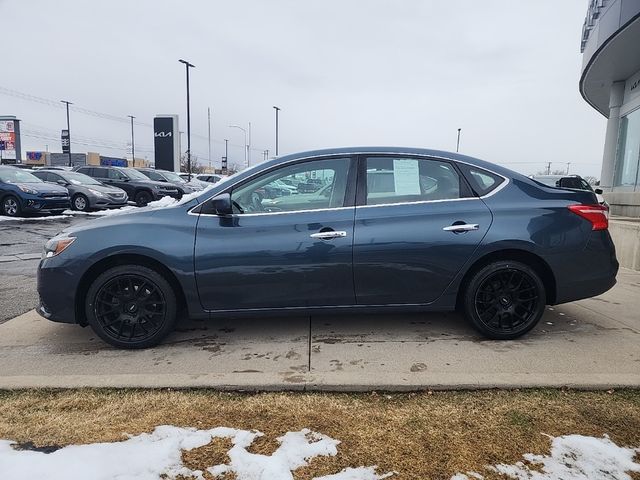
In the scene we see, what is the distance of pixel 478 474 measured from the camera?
7.12 feet

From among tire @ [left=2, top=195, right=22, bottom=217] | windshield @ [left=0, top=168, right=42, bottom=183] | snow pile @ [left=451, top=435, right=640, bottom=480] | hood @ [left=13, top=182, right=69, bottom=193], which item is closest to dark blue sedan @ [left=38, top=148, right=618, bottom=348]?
snow pile @ [left=451, top=435, right=640, bottom=480]

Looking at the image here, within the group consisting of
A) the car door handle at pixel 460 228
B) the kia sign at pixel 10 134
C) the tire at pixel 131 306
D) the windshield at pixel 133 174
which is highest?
the kia sign at pixel 10 134

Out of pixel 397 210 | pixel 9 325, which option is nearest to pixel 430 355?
pixel 397 210

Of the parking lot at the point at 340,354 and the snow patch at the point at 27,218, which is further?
the snow patch at the point at 27,218

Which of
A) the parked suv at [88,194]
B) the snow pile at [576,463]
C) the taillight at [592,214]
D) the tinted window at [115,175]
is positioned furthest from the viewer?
the tinted window at [115,175]

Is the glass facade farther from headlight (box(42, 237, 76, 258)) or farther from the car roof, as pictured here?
headlight (box(42, 237, 76, 258))

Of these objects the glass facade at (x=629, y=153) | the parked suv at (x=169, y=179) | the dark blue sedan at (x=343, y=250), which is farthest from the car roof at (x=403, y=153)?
the parked suv at (x=169, y=179)

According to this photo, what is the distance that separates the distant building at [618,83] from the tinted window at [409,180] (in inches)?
416

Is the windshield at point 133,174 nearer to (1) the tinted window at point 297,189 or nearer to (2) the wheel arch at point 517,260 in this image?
(1) the tinted window at point 297,189

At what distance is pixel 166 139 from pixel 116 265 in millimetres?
35617

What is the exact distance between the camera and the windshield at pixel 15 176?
46.4ft

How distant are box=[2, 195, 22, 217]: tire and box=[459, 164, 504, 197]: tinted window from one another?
14.3 metres

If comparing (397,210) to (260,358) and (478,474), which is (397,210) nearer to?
(260,358)

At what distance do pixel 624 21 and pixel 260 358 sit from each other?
42.8ft
